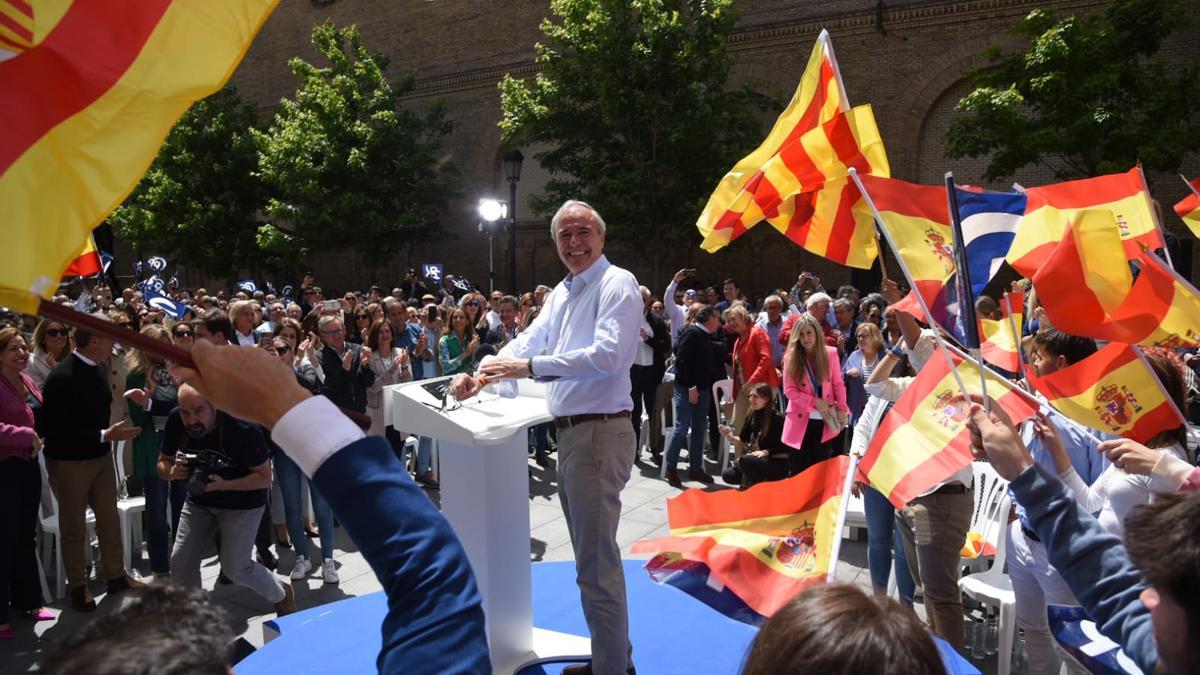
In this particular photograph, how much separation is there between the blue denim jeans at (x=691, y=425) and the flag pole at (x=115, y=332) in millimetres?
7510

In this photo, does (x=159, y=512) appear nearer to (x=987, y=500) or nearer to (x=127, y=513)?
(x=127, y=513)

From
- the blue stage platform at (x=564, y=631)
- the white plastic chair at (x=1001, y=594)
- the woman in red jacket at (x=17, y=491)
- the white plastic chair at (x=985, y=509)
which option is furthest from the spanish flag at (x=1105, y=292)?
the woman in red jacket at (x=17, y=491)

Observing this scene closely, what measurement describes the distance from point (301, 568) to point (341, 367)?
1.61m

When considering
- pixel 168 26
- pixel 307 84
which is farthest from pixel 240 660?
pixel 307 84

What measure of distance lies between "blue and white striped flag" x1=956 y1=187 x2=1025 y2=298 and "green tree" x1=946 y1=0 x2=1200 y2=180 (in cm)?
1395

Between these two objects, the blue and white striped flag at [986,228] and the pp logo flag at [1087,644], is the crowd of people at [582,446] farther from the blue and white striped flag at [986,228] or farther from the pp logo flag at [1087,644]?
the blue and white striped flag at [986,228]

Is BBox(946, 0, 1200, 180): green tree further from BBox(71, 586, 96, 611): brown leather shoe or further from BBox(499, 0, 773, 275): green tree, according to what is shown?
BBox(71, 586, 96, 611): brown leather shoe

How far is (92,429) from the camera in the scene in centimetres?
508

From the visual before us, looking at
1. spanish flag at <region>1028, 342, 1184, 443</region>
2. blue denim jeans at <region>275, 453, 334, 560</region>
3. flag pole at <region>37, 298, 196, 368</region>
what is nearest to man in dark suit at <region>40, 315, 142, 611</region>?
blue denim jeans at <region>275, 453, 334, 560</region>

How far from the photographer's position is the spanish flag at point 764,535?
113 inches

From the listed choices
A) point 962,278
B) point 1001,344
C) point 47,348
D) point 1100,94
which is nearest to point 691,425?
point 1001,344

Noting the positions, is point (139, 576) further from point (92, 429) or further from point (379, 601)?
point (379, 601)

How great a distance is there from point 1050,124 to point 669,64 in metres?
7.84

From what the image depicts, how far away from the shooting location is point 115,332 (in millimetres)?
1279
